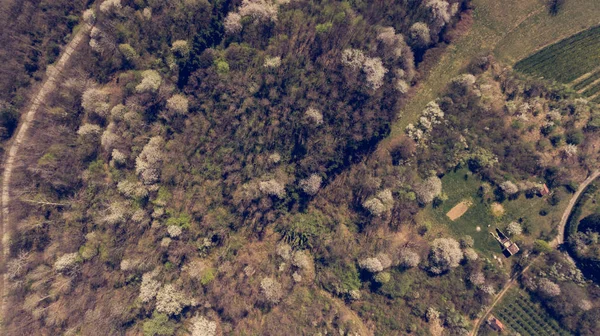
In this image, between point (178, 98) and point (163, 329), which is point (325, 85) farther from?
point (163, 329)

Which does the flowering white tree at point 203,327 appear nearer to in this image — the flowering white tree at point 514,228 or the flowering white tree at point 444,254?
the flowering white tree at point 444,254

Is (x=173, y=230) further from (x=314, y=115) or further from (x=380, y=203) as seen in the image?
(x=380, y=203)

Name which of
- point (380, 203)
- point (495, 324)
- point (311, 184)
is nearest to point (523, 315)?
point (495, 324)

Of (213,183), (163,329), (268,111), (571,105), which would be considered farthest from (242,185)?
(571,105)

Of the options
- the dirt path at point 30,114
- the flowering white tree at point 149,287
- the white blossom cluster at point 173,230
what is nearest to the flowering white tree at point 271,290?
the white blossom cluster at point 173,230

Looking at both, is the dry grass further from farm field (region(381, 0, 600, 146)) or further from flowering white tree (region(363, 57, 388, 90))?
flowering white tree (region(363, 57, 388, 90))

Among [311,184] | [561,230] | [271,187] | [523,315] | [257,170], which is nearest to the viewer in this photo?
[271,187]
